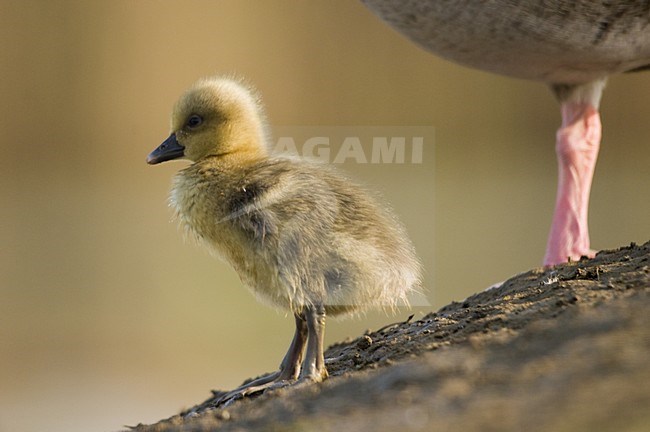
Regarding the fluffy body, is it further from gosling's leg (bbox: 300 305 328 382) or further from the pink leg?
the pink leg

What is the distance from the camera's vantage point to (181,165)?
433 cm

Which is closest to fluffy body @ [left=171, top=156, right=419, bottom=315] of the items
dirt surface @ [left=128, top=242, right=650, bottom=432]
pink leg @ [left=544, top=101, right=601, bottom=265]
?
dirt surface @ [left=128, top=242, right=650, bottom=432]

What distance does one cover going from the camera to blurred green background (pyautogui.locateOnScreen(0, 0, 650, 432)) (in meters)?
4.38

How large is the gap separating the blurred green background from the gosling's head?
230cm

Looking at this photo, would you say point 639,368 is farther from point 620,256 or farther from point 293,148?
point 293,148

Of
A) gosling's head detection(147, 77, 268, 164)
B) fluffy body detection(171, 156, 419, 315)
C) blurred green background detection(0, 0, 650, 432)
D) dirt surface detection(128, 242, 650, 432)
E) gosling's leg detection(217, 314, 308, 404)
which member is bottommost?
dirt surface detection(128, 242, 650, 432)

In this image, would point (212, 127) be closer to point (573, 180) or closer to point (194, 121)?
point (194, 121)

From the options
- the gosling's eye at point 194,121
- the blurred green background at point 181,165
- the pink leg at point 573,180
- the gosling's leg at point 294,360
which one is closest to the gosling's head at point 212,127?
the gosling's eye at point 194,121

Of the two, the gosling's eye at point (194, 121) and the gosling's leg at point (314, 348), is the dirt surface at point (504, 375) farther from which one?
the gosling's eye at point (194, 121)

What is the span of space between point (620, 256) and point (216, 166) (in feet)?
2.17

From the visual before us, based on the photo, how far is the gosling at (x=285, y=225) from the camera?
1541 mm

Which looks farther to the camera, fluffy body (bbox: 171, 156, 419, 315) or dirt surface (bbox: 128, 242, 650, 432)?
fluffy body (bbox: 171, 156, 419, 315)

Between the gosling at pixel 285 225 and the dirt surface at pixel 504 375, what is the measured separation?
0.09 metres

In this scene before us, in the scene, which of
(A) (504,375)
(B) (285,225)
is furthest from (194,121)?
(A) (504,375)
